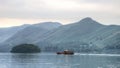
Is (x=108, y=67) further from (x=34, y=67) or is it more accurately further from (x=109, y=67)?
(x=34, y=67)

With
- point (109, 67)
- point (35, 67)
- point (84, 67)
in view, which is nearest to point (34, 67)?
point (35, 67)

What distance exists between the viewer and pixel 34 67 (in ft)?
467

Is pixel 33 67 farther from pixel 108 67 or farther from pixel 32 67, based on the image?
pixel 108 67

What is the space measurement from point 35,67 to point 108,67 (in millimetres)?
26217

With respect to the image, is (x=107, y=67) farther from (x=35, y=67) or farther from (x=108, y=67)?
(x=35, y=67)

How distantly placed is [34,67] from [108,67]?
26558mm

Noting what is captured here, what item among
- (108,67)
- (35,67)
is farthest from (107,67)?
(35,67)

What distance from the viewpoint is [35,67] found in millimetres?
142500

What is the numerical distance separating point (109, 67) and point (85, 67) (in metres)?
8.60

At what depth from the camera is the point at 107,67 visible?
140000 mm

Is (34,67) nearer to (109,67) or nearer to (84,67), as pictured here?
(84,67)

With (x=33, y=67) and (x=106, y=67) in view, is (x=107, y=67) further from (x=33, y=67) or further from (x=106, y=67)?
(x=33, y=67)

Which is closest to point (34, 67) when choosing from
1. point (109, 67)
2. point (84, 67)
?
point (84, 67)

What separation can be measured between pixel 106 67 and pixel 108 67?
726mm
